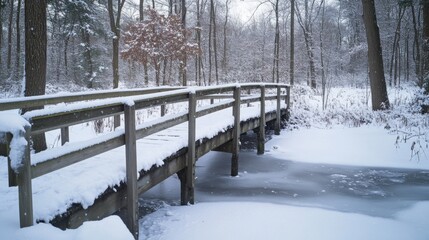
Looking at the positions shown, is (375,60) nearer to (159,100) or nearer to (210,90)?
(210,90)

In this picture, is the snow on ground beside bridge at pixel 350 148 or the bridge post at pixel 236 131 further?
the snow on ground beside bridge at pixel 350 148

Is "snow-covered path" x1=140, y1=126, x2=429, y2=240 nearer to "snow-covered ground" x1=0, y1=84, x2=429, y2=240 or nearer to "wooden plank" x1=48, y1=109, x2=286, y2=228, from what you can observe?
"snow-covered ground" x1=0, y1=84, x2=429, y2=240

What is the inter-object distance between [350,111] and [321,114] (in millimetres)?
1176

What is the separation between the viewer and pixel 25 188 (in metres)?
Answer: 2.55

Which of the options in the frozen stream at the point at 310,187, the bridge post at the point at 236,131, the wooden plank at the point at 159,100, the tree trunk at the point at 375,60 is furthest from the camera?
the tree trunk at the point at 375,60

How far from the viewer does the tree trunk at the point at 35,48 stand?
7.20 metres

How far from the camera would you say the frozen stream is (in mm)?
6293

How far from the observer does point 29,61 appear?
7.24m

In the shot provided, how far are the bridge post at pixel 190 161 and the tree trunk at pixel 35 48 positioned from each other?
134 inches

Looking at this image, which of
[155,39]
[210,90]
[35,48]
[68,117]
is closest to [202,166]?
[210,90]

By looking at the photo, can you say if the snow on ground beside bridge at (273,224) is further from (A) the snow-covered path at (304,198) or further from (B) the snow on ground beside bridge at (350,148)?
(B) the snow on ground beside bridge at (350,148)

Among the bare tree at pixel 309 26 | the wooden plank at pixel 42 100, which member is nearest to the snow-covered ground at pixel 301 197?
the wooden plank at pixel 42 100

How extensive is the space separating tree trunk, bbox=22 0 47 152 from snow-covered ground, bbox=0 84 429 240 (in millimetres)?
2981

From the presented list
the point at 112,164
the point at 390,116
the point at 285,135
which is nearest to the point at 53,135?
the point at 112,164
